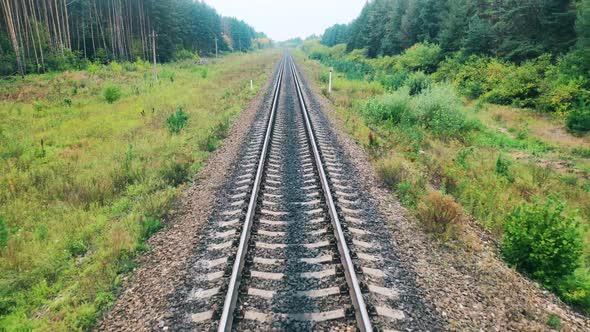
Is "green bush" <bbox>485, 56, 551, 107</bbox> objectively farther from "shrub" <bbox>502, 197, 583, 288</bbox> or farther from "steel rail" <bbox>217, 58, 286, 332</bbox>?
"steel rail" <bbox>217, 58, 286, 332</bbox>

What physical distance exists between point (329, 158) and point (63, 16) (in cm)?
4633

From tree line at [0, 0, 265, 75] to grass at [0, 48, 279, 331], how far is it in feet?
67.1

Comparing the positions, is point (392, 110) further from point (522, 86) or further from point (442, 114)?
point (522, 86)

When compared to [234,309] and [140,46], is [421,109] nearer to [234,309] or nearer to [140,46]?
[234,309]

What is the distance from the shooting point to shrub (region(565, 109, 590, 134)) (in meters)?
14.3

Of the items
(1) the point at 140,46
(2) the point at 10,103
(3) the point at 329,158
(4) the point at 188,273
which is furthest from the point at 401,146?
(1) the point at 140,46

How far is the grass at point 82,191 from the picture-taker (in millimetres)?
4945

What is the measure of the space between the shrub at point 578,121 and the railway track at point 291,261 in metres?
12.1

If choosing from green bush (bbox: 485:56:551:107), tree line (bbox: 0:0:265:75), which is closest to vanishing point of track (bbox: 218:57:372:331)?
green bush (bbox: 485:56:551:107)

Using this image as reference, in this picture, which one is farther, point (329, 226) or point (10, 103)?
point (10, 103)

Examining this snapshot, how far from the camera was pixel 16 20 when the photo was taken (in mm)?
35125

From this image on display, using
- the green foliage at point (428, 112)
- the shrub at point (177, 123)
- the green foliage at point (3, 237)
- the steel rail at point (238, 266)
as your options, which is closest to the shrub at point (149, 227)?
the steel rail at point (238, 266)

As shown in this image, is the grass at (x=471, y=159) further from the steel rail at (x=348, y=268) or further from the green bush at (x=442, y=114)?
the steel rail at (x=348, y=268)

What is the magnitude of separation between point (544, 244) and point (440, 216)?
172 centimetres
